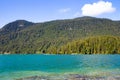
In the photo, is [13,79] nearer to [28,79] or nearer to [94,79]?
[28,79]

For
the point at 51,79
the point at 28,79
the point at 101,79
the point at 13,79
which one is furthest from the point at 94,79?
the point at 13,79

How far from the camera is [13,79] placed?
4609 cm

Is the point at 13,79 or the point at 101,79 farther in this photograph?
the point at 13,79

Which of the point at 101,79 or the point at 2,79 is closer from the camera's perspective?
the point at 101,79

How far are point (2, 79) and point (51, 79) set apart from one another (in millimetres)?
8426

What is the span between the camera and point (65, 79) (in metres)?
43.8

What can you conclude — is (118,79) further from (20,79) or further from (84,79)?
(20,79)

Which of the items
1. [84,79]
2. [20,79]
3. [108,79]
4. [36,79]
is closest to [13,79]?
[20,79]

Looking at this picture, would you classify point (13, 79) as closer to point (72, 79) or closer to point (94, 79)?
point (72, 79)

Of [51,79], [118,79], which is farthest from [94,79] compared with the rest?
[51,79]

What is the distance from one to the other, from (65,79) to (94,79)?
15.1 ft

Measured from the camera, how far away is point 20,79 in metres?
45.8

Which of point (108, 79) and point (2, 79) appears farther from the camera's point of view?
point (2, 79)

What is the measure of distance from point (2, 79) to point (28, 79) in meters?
4.91
